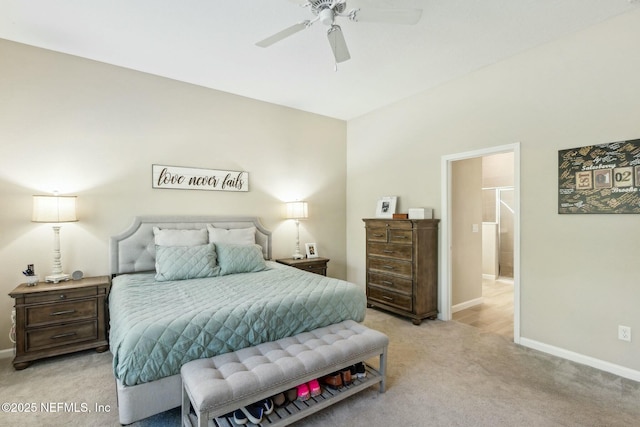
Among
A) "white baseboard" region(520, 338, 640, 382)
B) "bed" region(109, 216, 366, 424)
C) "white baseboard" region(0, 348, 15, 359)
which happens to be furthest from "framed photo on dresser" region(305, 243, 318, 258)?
"white baseboard" region(0, 348, 15, 359)

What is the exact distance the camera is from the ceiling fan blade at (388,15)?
1.89 meters

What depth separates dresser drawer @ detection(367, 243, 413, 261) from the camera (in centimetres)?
371

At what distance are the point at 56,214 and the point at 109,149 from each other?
87cm

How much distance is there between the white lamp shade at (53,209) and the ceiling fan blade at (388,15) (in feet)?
9.83

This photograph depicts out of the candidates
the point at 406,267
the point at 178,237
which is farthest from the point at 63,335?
the point at 406,267

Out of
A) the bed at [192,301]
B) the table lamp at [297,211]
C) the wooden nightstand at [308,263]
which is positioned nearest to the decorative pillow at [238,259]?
the bed at [192,301]

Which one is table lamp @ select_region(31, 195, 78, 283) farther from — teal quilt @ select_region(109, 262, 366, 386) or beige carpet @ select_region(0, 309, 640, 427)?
beige carpet @ select_region(0, 309, 640, 427)

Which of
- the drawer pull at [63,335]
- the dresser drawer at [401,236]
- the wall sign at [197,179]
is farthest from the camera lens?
the dresser drawer at [401,236]

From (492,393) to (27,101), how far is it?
4.74m

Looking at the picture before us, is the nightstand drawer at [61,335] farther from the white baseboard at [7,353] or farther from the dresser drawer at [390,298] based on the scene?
the dresser drawer at [390,298]

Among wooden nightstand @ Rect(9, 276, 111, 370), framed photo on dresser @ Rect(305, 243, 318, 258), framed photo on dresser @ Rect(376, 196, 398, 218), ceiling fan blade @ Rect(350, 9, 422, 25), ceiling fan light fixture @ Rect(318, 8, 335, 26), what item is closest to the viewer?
ceiling fan blade @ Rect(350, 9, 422, 25)

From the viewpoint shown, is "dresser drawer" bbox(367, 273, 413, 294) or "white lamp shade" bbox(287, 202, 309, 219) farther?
"white lamp shade" bbox(287, 202, 309, 219)

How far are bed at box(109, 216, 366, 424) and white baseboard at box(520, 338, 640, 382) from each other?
1783 mm

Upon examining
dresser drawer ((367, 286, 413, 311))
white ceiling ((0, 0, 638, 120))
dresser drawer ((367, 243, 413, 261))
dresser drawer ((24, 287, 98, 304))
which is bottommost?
dresser drawer ((367, 286, 413, 311))
